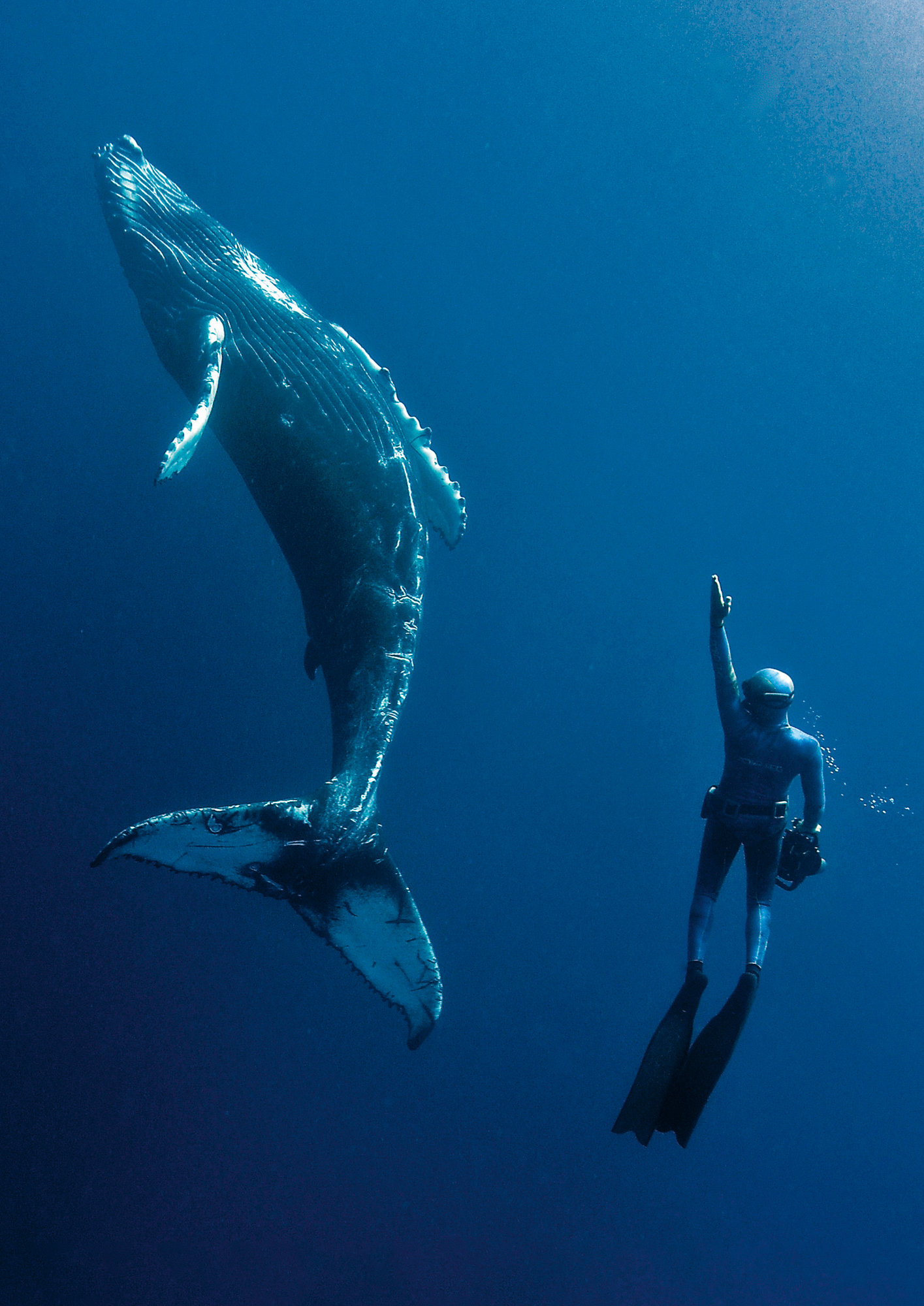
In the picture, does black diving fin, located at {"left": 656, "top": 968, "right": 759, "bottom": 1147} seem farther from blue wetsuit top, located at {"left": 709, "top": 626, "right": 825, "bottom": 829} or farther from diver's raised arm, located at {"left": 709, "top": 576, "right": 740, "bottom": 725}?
diver's raised arm, located at {"left": 709, "top": 576, "right": 740, "bottom": 725}

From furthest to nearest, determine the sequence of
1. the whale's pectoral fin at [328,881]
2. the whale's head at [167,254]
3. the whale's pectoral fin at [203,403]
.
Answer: the whale's head at [167,254] → the whale's pectoral fin at [203,403] → the whale's pectoral fin at [328,881]

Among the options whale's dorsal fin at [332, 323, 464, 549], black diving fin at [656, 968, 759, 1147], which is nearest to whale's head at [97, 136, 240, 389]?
whale's dorsal fin at [332, 323, 464, 549]

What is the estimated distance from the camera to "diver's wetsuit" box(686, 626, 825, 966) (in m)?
5.29

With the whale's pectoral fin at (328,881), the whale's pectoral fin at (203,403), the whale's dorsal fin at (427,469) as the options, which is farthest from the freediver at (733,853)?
the whale's pectoral fin at (203,403)

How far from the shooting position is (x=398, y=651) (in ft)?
17.6

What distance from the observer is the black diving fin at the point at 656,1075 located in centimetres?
482

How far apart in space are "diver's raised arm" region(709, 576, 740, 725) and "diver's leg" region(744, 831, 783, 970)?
3.66 feet

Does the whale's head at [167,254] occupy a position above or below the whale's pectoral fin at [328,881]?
above

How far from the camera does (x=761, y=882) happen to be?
18.0 feet

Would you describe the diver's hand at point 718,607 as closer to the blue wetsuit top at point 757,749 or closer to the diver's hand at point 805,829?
the blue wetsuit top at point 757,749

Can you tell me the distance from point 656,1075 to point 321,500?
5029 millimetres

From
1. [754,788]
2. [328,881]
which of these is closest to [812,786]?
[754,788]

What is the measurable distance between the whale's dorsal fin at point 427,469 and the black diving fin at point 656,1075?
173 inches

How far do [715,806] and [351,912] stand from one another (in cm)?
302
